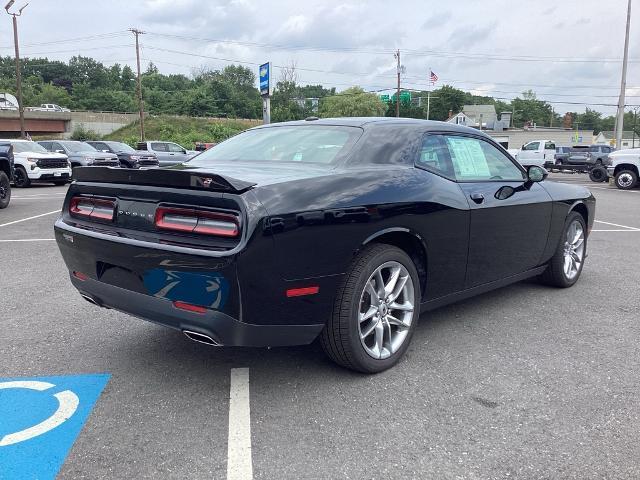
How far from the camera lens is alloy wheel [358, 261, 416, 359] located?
329 centimetres

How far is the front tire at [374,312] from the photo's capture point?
3.11m

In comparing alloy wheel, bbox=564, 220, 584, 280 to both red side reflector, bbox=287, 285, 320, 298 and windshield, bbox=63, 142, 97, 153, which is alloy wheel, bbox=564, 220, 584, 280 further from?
windshield, bbox=63, 142, 97, 153

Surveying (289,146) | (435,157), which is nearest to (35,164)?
(289,146)

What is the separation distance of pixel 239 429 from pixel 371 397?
0.76 m

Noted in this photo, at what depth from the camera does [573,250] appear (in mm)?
5516

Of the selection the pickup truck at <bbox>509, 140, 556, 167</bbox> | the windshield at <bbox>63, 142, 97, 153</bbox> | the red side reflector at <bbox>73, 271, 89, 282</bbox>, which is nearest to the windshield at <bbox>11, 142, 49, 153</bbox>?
the windshield at <bbox>63, 142, 97, 153</bbox>

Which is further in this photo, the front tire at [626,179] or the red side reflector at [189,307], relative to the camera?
the front tire at [626,179]

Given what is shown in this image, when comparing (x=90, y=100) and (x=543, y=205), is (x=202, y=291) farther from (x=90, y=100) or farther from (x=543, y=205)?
(x=90, y=100)

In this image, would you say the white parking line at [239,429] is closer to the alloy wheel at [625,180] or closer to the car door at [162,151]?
the alloy wheel at [625,180]

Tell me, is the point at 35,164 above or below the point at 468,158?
below

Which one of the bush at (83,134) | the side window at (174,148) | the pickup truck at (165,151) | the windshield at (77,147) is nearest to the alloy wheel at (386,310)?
the windshield at (77,147)

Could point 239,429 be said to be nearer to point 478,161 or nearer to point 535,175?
point 478,161

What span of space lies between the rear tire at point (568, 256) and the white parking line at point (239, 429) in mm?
3217

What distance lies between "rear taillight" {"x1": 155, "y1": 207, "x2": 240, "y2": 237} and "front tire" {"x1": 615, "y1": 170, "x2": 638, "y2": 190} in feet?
67.4
